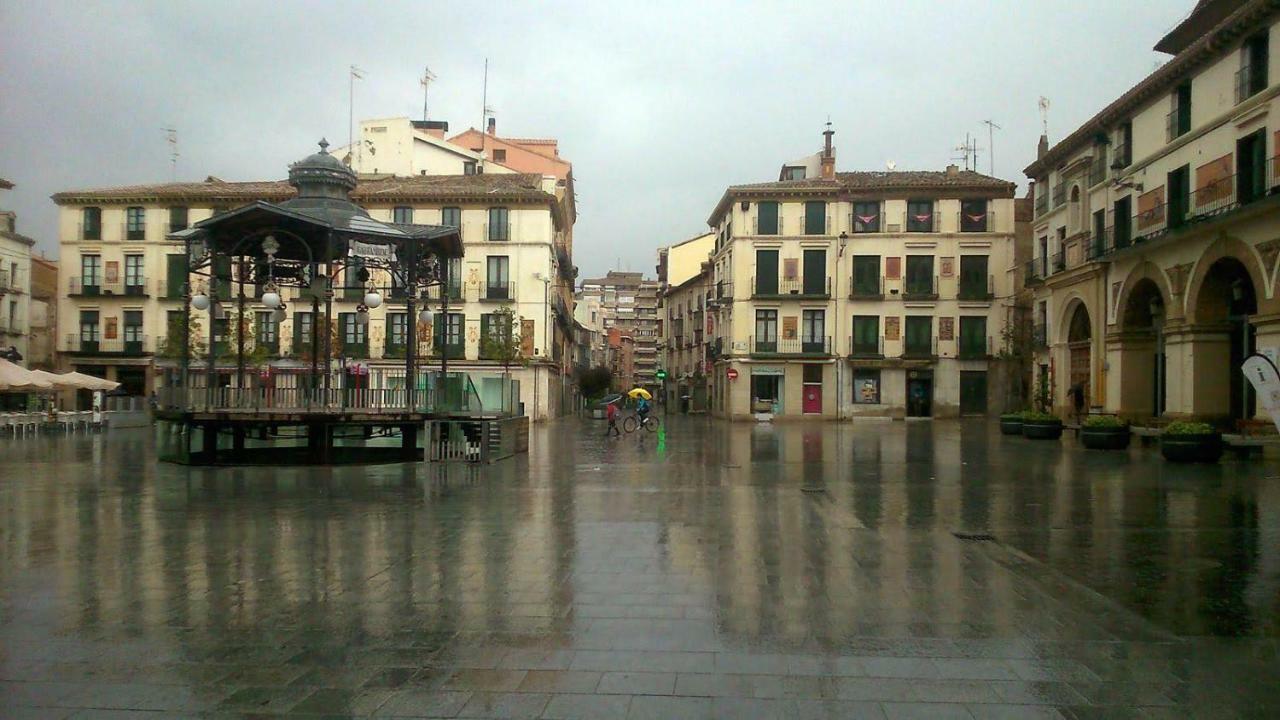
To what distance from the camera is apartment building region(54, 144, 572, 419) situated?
4781 centimetres

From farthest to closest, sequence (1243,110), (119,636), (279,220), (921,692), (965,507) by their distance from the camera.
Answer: (1243,110) < (279,220) < (965,507) < (119,636) < (921,692)

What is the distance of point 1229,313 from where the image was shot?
86.2ft

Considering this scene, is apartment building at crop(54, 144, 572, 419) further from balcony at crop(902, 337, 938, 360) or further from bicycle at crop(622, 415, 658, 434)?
balcony at crop(902, 337, 938, 360)

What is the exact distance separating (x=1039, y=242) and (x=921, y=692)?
39223 millimetres

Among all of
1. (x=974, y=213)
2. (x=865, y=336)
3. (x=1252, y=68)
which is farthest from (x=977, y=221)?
(x=1252, y=68)

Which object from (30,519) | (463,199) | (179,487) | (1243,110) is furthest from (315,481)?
(463,199)

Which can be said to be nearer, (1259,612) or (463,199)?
(1259,612)

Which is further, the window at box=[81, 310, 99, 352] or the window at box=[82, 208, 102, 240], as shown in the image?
the window at box=[82, 208, 102, 240]

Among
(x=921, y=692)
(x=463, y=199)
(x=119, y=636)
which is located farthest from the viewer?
(x=463, y=199)

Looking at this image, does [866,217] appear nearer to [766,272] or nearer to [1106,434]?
[766,272]

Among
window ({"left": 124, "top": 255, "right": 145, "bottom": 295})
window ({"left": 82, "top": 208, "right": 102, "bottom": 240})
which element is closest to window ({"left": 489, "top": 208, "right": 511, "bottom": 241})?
window ({"left": 124, "top": 255, "right": 145, "bottom": 295})

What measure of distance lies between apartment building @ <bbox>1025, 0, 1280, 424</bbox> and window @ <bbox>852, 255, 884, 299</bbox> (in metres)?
14.0

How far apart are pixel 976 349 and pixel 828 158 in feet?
49.2

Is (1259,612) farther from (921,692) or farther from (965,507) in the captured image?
(965,507)
